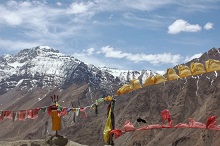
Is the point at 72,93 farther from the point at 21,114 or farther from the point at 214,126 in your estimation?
the point at 214,126

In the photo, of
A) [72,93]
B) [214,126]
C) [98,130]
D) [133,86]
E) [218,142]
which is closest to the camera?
[214,126]

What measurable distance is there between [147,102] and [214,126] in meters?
97.7

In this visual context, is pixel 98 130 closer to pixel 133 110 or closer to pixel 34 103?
pixel 133 110

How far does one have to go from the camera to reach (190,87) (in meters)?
106

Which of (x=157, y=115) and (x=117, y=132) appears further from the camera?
(x=157, y=115)

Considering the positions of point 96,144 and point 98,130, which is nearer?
point 96,144

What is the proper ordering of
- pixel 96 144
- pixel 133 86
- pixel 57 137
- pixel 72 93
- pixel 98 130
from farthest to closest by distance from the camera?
1. pixel 72 93
2. pixel 98 130
3. pixel 96 144
4. pixel 57 137
5. pixel 133 86

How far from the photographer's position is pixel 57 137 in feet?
88.6

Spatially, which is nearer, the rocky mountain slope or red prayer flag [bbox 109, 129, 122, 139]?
red prayer flag [bbox 109, 129, 122, 139]

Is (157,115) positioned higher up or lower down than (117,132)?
lower down

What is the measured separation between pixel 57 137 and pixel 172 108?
77919mm

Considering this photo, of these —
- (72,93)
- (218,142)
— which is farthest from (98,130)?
(72,93)

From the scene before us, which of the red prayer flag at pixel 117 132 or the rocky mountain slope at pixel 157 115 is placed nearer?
the red prayer flag at pixel 117 132

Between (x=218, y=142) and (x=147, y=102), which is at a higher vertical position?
(x=147, y=102)
